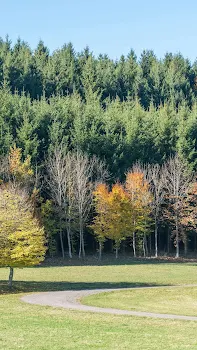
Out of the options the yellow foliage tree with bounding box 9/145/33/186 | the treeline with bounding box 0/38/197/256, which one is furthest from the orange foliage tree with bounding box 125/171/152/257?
the yellow foliage tree with bounding box 9/145/33/186

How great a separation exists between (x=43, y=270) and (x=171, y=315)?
108 feet

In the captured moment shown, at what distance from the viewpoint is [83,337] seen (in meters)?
21.2

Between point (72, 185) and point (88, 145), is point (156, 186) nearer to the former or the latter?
point (88, 145)

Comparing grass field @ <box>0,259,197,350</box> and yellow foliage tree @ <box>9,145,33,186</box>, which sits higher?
yellow foliage tree @ <box>9,145,33,186</box>

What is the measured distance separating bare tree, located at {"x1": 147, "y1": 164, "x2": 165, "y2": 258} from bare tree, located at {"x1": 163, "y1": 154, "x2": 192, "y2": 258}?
0.88 meters

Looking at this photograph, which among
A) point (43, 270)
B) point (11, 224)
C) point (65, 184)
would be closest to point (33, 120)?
point (65, 184)

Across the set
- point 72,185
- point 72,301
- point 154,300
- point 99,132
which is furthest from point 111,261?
point 72,301

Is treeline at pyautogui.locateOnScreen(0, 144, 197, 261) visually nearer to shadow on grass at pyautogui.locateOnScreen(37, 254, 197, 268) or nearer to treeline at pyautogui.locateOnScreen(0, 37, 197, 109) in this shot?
shadow on grass at pyautogui.locateOnScreen(37, 254, 197, 268)

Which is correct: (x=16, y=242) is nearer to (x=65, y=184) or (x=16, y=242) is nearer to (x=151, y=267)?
(x=151, y=267)

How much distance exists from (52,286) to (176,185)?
38.4 metres

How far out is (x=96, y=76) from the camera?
139 metres

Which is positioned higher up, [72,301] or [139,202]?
[139,202]

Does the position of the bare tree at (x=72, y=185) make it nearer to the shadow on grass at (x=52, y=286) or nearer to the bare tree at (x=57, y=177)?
the bare tree at (x=57, y=177)

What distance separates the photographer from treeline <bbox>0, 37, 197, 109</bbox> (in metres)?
132
